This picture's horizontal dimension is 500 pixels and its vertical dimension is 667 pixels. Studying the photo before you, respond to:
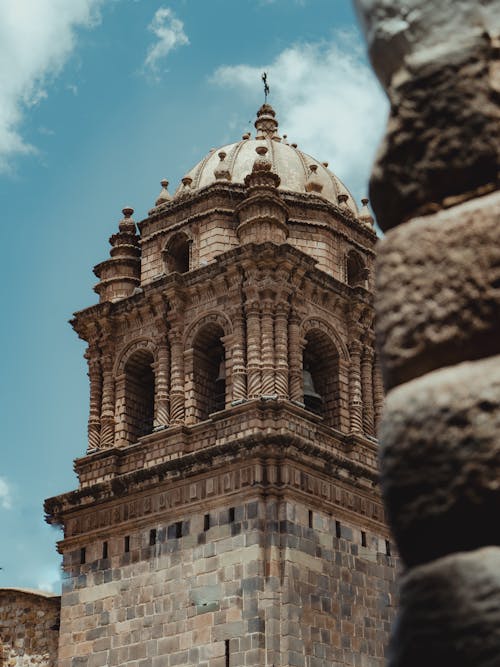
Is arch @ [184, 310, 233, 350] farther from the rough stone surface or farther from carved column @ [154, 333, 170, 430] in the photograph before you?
the rough stone surface

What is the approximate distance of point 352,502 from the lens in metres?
19.0

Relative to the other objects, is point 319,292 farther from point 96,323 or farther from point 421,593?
point 421,593

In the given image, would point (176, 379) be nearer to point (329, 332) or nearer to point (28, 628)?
point (329, 332)

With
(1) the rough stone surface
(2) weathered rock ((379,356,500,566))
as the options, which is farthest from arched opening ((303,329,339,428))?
(2) weathered rock ((379,356,500,566))

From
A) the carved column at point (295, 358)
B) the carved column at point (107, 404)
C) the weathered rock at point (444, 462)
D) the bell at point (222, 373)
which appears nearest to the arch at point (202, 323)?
the bell at point (222, 373)

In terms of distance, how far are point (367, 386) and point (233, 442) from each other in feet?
12.9

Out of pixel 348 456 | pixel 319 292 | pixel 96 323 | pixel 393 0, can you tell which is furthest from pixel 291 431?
pixel 393 0

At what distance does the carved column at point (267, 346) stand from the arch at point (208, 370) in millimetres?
951

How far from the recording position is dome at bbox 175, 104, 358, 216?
897 inches

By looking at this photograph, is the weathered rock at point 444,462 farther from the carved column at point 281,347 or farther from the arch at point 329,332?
the arch at point 329,332

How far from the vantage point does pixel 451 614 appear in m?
2.58

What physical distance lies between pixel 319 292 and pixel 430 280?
1785 cm

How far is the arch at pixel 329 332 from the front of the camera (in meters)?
20.2

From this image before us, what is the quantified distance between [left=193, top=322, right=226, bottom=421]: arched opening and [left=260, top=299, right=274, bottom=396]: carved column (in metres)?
1.13
